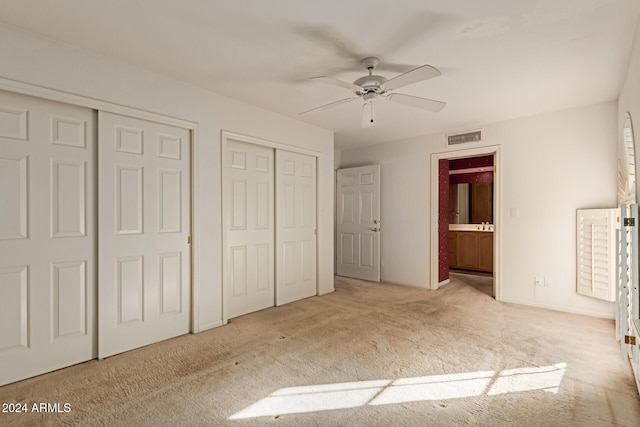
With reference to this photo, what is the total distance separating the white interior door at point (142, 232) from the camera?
2602 mm

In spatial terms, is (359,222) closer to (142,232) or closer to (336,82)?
(336,82)

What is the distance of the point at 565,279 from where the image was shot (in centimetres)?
382

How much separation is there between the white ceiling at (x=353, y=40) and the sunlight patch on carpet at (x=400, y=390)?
242cm

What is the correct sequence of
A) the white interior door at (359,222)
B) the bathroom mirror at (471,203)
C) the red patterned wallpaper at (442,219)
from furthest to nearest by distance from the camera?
the bathroom mirror at (471,203) → the white interior door at (359,222) → the red patterned wallpaper at (442,219)

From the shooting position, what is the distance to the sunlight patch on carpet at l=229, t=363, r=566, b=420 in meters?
1.98

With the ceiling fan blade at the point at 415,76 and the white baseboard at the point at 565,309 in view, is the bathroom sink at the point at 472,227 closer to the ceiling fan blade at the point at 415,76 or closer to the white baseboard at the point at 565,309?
the white baseboard at the point at 565,309

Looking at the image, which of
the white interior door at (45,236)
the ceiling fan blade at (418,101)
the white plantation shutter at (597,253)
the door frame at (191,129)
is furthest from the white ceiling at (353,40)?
the white plantation shutter at (597,253)

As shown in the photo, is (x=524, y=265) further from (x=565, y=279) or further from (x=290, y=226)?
(x=290, y=226)

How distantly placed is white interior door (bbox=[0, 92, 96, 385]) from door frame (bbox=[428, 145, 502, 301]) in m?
4.27

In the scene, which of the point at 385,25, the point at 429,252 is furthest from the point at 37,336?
the point at 429,252

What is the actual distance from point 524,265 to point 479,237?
7.61 feet

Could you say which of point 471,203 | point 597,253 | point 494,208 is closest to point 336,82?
point 494,208

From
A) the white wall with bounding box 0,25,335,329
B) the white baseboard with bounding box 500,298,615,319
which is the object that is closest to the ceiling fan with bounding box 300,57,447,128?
the white wall with bounding box 0,25,335,329

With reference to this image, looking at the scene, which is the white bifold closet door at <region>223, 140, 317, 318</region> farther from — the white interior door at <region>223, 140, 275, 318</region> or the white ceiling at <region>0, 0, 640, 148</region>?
the white ceiling at <region>0, 0, 640, 148</region>
